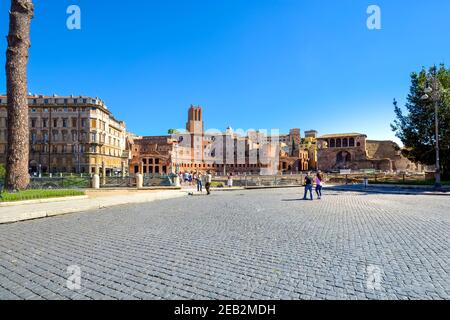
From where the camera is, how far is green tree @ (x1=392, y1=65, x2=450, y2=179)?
26109mm

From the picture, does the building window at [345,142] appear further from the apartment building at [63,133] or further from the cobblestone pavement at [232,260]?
the cobblestone pavement at [232,260]

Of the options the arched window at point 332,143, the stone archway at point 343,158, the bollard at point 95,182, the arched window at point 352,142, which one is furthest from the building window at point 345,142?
the bollard at point 95,182

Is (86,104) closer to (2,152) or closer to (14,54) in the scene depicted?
(2,152)

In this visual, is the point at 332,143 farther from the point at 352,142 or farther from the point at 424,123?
the point at 424,123

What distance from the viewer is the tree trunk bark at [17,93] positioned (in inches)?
617

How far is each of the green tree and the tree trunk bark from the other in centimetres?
3244

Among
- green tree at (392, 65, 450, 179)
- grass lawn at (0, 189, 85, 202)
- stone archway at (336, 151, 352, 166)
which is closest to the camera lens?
grass lawn at (0, 189, 85, 202)

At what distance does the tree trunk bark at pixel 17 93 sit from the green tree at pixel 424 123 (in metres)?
32.4

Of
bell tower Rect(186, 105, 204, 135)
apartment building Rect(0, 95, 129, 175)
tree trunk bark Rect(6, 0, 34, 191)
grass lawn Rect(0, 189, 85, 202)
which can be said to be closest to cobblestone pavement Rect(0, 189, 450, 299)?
grass lawn Rect(0, 189, 85, 202)

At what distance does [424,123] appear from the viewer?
90.5ft

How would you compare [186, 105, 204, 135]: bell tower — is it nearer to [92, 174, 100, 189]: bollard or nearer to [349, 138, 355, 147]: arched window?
[349, 138, 355, 147]: arched window

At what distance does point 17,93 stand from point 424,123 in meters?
34.0

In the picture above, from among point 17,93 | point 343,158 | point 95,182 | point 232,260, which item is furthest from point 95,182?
point 343,158

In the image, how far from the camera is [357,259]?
4707 millimetres
